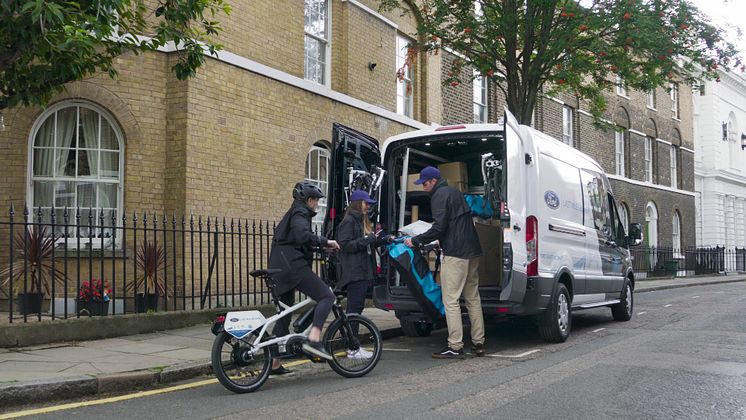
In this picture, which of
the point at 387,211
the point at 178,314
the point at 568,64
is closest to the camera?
the point at 387,211

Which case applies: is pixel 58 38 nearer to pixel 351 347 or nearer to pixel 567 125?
pixel 351 347

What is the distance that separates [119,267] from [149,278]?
2.28 ft

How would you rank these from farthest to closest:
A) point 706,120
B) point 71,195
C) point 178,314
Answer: point 706,120, point 71,195, point 178,314

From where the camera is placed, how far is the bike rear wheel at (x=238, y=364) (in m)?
5.76

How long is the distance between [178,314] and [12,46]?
13.1 feet

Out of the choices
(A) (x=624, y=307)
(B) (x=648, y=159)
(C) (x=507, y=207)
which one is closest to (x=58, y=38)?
(C) (x=507, y=207)

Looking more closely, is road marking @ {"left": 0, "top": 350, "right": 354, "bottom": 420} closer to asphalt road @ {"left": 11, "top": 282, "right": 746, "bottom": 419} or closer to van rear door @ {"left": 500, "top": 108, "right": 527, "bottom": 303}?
asphalt road @ {"left": 11, "top": 282, "right": 746, "bottom": 419}

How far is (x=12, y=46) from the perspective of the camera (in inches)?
281

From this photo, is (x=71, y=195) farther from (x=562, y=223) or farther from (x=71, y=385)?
(x=562, y=223)

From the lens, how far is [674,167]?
33531 mm

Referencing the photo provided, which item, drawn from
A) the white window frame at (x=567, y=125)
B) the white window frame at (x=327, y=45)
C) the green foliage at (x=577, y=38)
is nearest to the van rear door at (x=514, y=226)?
the green foliage at (x=577, y=38)

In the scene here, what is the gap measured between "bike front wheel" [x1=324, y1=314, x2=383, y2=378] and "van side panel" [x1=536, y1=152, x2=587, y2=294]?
234 centimetres

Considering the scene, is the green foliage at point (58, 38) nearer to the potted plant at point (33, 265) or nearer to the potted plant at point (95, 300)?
the potted plant at point (33, 265)

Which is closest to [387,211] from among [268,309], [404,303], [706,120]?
[404,303]
